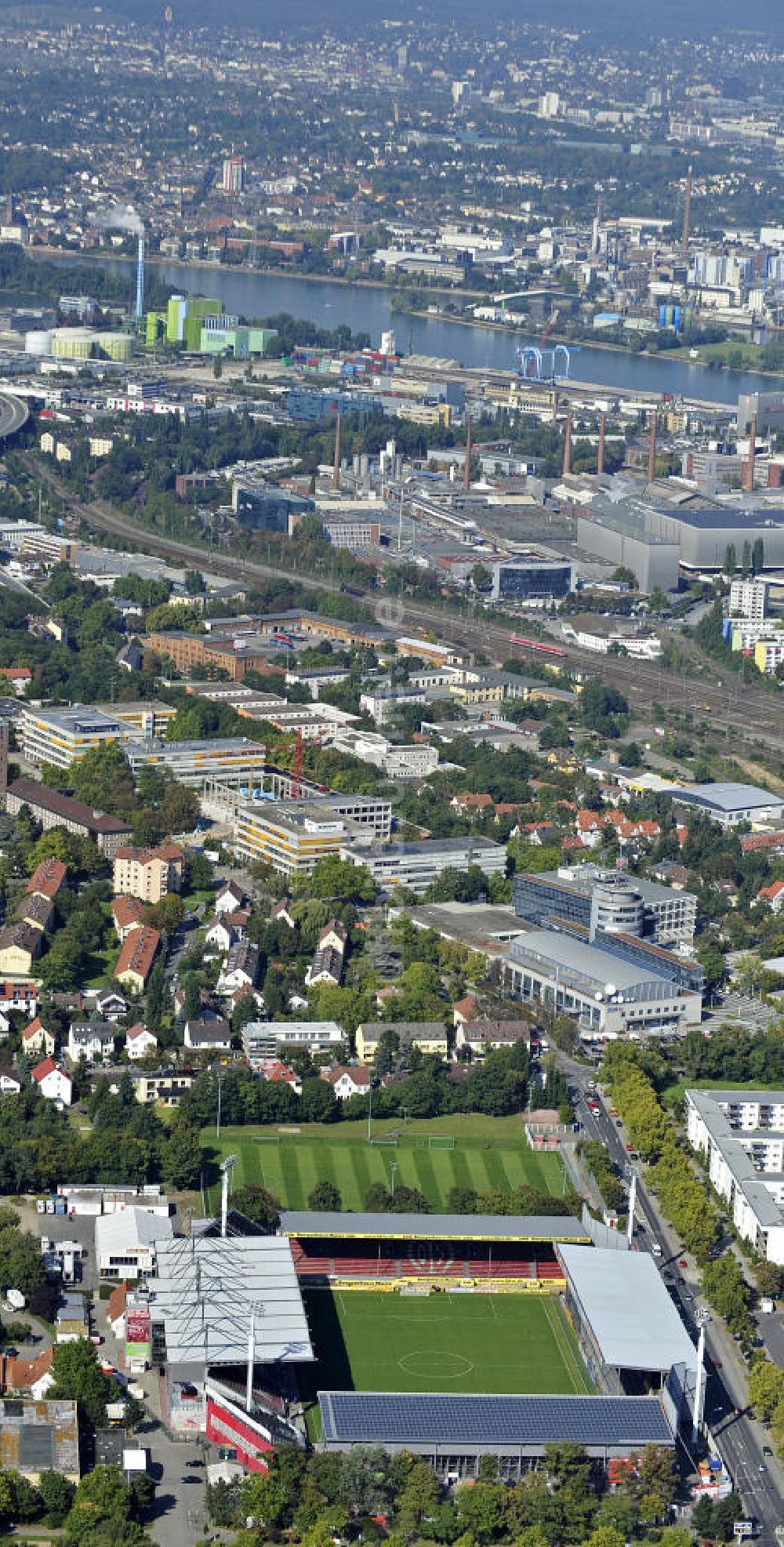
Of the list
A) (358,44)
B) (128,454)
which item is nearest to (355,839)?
(128,454)

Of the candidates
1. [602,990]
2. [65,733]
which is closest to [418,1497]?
[602,990]

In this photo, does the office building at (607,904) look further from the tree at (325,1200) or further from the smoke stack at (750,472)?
the smoke stack at (750,472)

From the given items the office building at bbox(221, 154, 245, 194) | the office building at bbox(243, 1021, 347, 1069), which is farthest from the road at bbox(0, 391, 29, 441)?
the office building at bbox(221, 154, 245, 194)

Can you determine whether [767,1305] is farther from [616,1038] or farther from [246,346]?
[246,346]

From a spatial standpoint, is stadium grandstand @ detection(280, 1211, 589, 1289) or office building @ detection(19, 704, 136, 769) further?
office building @ detection(19, 704, 136, 769)

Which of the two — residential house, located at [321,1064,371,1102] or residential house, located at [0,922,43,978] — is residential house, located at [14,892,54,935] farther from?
residential house, located at [321,1064,371,1102]
